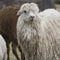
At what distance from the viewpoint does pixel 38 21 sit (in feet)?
22.7

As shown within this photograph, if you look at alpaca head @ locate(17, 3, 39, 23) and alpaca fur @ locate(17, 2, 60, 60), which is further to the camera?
alpaca fur @ locate(17, 2, 60, 60)

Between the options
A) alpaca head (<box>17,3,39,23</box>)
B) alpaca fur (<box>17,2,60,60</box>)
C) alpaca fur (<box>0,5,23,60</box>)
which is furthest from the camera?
alpaca fur (<box>0,5,23,60</box>)

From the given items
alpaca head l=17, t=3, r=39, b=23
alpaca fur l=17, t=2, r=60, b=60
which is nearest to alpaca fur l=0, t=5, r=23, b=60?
alpaca fur l=17, t=2, r=60, b=60

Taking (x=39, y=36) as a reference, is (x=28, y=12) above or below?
above

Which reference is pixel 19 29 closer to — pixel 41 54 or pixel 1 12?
pixel 41 54

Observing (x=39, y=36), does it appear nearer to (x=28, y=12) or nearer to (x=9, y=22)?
(x=28, y=12)

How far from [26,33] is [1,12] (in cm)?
273

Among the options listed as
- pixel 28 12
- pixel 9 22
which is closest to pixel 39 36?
pixel 28 12

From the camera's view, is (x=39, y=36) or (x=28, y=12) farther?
(x=39, y=36)

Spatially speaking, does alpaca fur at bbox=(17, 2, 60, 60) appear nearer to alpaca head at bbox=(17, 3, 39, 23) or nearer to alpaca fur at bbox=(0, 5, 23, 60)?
alpaca head at bbox=(17, 3, 39, 23)

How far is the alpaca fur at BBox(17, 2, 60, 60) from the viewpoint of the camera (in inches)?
271

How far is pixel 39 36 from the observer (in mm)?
6996

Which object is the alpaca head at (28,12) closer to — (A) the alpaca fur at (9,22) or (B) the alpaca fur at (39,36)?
(B) the alpaca fur at (39,36)

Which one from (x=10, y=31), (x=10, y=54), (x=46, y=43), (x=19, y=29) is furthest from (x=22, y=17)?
(x=10, y=54)
